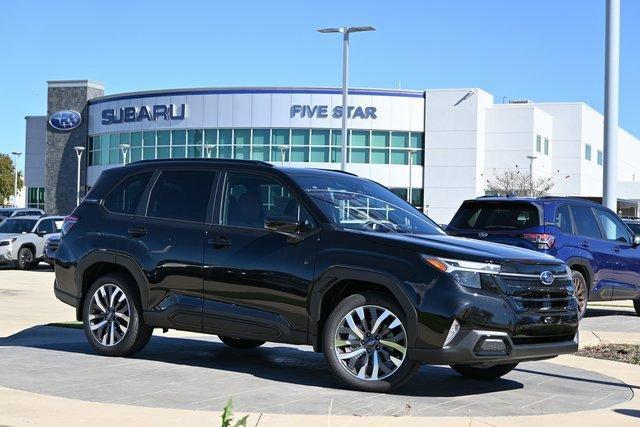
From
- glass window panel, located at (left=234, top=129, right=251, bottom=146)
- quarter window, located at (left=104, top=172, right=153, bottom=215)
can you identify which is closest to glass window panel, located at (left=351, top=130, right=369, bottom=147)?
glass window panel, located at (left=234, top=129, right=251, bottom=146)

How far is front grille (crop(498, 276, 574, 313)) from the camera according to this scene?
7.38 metres

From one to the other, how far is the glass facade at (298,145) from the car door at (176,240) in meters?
52.2

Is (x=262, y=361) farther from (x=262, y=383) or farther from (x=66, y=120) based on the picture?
(x=66, y=120)

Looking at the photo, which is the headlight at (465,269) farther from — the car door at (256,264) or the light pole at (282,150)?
the light pole at (282,150)

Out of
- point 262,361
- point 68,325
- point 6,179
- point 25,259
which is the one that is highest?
point 6,179

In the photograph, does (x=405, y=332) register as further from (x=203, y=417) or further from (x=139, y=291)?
(x=139, y=291)

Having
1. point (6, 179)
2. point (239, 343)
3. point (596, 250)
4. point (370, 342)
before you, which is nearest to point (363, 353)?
point (370, 342)

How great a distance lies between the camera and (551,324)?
7.60 meters

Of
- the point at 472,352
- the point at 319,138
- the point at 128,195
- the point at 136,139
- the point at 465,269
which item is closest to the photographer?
the point at 472,352

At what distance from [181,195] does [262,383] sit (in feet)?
7.03

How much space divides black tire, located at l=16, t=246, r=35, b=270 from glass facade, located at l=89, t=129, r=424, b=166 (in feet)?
A: 111

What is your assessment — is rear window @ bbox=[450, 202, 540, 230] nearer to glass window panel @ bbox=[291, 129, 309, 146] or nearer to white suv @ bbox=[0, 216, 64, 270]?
white suv @ bbox=[0, 216, 64, 270]

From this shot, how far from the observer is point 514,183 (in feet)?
206

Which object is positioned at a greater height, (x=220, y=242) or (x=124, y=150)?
(x=124, y=150)
